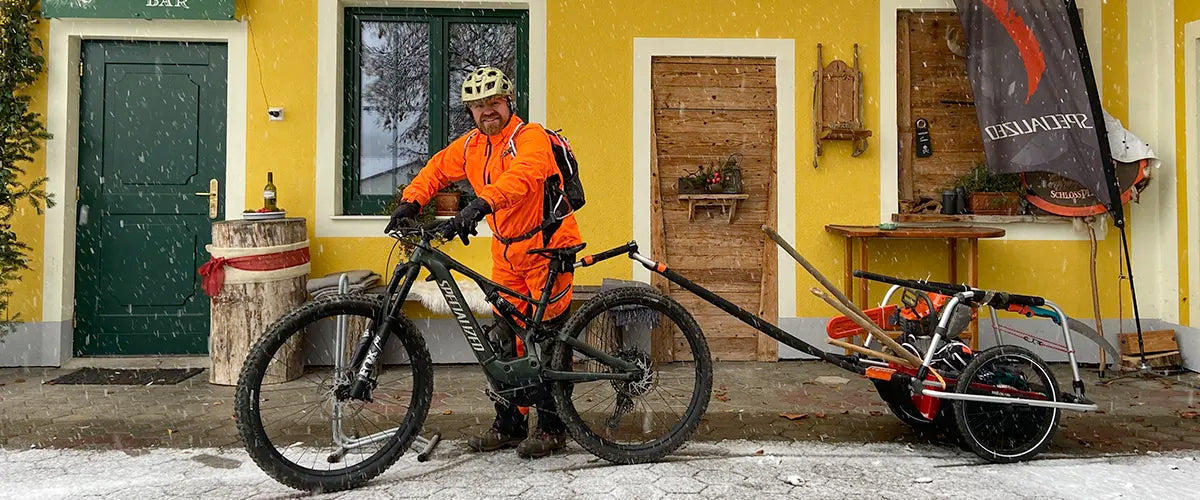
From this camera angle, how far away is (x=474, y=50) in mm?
5973

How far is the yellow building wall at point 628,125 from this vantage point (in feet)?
18.6

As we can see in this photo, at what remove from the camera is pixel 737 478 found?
124 inches

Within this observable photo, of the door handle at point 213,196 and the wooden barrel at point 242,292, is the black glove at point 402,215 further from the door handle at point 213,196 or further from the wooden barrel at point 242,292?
the door handle at point 213,196

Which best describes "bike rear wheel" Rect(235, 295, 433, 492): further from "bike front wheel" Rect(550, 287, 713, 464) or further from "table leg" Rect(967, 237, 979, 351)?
"table leg" Rect(967, 237, 979, 351)

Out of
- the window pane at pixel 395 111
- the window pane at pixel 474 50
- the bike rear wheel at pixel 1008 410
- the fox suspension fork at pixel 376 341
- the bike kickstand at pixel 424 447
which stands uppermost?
the window pane at pixel 474 50

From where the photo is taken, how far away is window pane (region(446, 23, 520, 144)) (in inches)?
235

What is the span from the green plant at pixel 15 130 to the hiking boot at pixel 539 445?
12.8ft

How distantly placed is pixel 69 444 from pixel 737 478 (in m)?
3.08

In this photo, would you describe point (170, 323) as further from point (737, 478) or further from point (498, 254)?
point (737, 478)

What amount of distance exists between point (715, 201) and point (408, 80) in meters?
2.52

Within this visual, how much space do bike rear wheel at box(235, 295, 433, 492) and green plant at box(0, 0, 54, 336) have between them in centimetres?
303

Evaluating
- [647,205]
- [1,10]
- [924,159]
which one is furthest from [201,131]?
[924,159]

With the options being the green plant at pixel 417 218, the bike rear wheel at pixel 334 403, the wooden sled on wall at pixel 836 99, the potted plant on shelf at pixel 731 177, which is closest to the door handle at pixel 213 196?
the green plant at pixel 417 218

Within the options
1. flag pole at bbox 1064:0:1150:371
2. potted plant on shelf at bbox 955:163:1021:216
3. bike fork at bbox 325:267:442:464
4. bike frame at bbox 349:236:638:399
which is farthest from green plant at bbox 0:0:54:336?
flag pole at bbox 1064:0:1150:371
